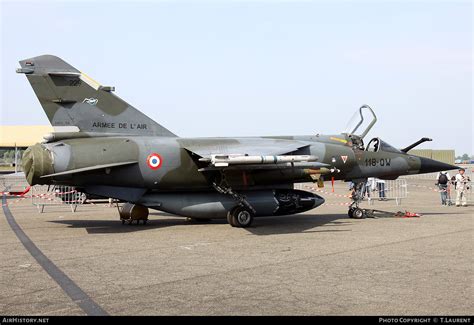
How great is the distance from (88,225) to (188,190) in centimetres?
311

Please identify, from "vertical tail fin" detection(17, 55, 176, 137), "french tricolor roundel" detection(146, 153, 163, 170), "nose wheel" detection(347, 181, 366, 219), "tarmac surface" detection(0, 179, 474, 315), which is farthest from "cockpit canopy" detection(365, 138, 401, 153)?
"vertical tail fin" detection(17, 55, 176, 137)

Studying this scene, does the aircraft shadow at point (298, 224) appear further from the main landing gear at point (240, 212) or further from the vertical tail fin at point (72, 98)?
the vertical tail fin at point (72, 98)

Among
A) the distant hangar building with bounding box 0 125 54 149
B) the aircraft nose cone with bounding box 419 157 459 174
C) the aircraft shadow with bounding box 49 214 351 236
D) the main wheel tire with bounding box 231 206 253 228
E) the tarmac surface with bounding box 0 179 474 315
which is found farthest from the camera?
the distant hangar building with bounding box 0 125 54 149

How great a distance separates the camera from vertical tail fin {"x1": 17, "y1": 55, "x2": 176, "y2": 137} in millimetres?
13469

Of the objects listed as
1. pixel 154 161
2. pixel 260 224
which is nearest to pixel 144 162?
pixel 154 161

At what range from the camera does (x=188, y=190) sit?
14.2m

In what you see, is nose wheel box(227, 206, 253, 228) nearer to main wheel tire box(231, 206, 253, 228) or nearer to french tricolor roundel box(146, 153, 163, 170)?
main wheel tire box(231, 206, 253, 228)

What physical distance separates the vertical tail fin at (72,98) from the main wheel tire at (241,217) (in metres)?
3.97

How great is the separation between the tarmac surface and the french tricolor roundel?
5.58 feet

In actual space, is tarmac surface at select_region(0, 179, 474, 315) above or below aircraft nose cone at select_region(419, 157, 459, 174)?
below

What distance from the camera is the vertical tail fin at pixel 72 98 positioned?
1347cm

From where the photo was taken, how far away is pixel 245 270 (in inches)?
307

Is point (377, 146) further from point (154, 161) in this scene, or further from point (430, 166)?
point (154, 161)

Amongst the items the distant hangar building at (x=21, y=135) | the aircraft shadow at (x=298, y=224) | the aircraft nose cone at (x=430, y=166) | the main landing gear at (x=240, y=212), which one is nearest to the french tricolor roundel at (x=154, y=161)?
the main landing gear at (x=240, y=212)
